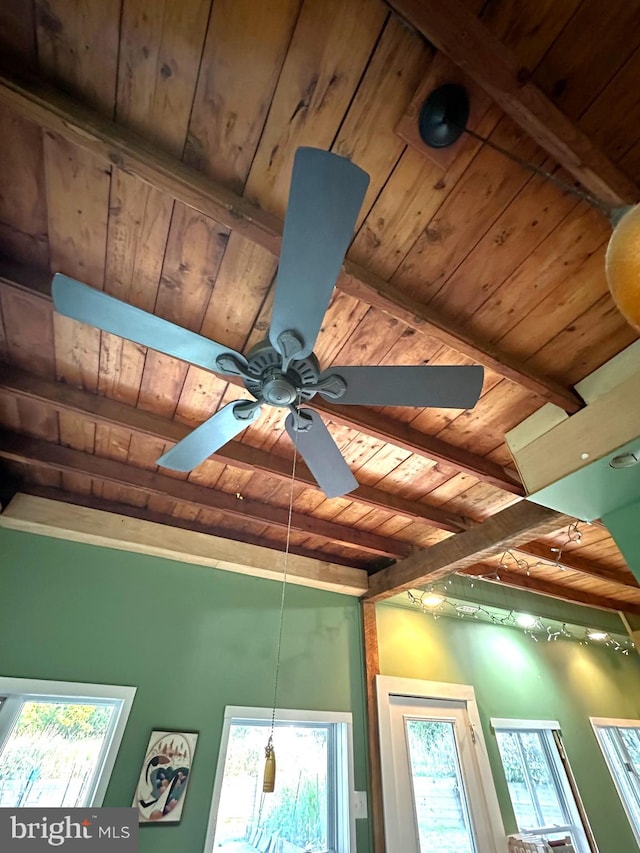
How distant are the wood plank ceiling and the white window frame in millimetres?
1733

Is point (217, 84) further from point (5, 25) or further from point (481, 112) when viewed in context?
point (481, 112)

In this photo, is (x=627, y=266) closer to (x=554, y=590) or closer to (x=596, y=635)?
(x=554, y=590)

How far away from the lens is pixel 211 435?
4.58 ft

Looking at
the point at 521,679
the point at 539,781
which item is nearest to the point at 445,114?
the point at 521,679

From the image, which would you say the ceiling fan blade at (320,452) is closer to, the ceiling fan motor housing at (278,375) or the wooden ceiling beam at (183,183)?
the ceiling fan motor housing at (278,375)

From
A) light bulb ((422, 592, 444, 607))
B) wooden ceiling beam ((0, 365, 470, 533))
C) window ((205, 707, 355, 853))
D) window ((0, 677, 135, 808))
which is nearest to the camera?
wooden ceiling beam ((0, 365, 470, 533))

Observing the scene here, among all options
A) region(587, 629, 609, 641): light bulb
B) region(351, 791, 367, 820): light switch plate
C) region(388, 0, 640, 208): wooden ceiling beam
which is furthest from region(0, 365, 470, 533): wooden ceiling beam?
region(587, 629, 609, 641): light bulb

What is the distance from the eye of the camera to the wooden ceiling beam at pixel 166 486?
6.56ft

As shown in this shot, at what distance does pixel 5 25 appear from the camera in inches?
33.9

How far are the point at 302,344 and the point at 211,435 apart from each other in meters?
0.49

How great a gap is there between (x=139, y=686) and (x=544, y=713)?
3330 mm

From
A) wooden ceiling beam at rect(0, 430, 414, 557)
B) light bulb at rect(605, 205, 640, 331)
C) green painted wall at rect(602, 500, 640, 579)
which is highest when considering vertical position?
wooden ceiling beam at rect(0, 430, 414, 557)

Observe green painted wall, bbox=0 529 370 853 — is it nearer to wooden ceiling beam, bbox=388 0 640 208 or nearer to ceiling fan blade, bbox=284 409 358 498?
ceiling fan blade, bbox=284 409 358 498

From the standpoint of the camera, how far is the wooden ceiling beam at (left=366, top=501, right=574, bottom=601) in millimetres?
1992
